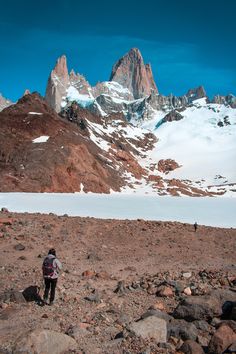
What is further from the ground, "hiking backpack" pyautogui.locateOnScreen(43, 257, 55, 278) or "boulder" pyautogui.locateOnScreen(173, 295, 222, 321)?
"hiking backpack" pyautogui.locateOnScreen(43, 257, 55, 278)

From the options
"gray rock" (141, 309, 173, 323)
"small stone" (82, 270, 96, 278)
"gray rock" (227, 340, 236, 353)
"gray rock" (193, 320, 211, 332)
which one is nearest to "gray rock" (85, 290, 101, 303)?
"gray rock" (141, 309, 173, 323)

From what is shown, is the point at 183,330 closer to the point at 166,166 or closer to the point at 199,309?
the point at 199,309

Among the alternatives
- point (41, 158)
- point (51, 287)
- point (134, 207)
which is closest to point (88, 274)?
point (51, 287)

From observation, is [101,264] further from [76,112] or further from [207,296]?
[76,112]

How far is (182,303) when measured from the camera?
36.8 feet

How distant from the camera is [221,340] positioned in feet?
29.5

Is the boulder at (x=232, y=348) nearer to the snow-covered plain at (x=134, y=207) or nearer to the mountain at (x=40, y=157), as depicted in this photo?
the snow-covered plain at (x=134, y=207)

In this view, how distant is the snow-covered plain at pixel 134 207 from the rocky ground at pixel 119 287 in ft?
15.8

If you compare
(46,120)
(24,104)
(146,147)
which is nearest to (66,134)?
(46,120)

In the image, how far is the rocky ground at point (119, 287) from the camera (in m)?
9.38

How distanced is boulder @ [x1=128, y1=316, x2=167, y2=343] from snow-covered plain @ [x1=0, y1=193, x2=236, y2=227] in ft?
51.9

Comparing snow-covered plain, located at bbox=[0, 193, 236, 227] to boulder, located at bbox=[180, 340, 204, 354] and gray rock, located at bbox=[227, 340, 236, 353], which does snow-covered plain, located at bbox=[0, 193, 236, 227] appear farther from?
gray rock, located at bbox=[227, 340, 236, 353]

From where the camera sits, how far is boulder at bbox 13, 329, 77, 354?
8.74 meters

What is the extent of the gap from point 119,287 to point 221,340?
196 inches
